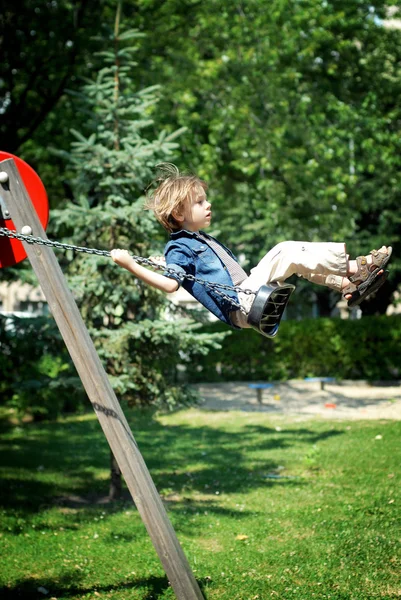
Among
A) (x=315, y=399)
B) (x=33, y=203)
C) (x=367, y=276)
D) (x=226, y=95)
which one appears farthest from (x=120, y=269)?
(x=315, y=399)

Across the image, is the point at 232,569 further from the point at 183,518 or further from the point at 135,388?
the point at 135,388

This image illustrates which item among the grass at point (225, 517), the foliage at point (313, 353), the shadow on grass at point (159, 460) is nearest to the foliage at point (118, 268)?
the shadow on grass at point (159, 460)

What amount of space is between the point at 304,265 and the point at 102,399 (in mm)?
1433

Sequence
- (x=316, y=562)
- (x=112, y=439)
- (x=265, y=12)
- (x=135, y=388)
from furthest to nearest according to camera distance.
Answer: (x=265, y=12), (x=135, y=388), (x=316, y=562), (x=112, y=439)

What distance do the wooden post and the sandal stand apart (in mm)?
1546

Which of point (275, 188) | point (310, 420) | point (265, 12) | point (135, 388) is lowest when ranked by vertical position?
point (310, 420)

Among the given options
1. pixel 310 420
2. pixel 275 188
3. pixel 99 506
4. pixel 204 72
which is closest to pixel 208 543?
pixel 99 506

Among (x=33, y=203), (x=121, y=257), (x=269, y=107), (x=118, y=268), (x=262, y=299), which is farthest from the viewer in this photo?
(x=269, y=107)

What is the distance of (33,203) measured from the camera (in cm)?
478

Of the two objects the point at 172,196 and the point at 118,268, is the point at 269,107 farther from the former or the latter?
the point at 172,196

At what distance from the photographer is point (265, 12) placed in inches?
548

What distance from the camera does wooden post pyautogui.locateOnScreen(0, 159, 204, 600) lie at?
4.33 meters

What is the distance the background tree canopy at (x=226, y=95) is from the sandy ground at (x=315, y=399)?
344 centimetres

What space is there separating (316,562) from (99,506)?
297cm
